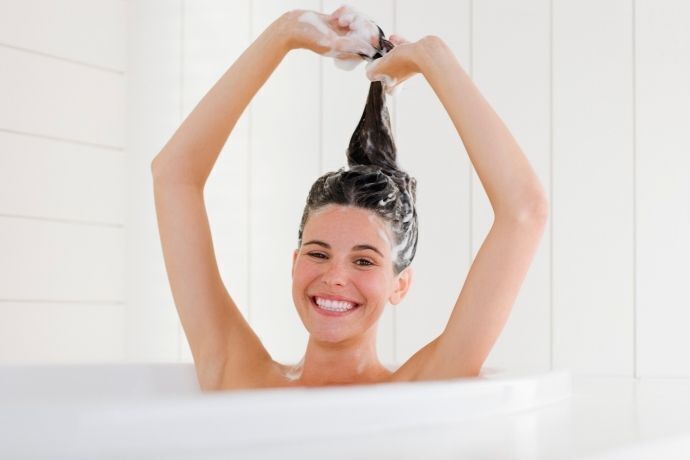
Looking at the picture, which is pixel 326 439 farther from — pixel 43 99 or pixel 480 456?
pixel 43 99

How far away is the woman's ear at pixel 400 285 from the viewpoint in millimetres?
1382

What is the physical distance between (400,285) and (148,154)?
5.28ft

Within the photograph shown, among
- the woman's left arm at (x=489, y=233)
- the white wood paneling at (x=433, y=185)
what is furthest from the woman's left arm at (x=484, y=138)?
the white wood paneling at (x=433, y=185)

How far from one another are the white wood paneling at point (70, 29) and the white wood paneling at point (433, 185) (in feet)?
2.66

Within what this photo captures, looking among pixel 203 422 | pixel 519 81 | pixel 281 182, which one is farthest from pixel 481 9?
pixel 203 422

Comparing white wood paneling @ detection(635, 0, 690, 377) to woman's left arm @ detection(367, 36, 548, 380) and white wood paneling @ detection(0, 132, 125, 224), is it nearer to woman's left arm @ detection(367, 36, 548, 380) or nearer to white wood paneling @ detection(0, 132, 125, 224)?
woman's left arm @ detection(367, 36, 548, 380)

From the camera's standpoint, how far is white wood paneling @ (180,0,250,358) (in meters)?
2.79

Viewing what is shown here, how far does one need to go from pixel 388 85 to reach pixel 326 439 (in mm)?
730

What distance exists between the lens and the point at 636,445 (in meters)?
0.87

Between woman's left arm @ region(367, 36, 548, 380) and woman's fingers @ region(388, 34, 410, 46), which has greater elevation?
woman's fingers @ region(388, 34, 410, 46)

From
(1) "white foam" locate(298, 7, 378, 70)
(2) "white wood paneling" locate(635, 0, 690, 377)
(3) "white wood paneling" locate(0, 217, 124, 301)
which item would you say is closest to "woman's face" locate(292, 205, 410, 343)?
(1) "white foam" locate(298, 7, 378, 70)

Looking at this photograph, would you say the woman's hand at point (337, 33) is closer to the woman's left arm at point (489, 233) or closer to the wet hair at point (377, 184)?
the wet hair at point (377, 184)

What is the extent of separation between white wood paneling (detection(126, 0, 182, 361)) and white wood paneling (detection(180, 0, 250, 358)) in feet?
0.14

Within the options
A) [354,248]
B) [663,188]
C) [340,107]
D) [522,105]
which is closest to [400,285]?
[354,248]
